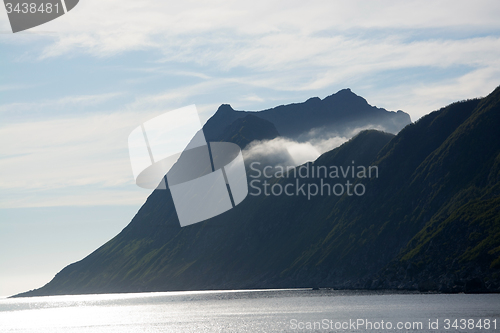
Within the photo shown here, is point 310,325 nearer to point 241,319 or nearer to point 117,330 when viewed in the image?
point 241,319

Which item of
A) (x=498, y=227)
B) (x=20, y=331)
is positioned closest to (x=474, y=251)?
(x=498, y=227)

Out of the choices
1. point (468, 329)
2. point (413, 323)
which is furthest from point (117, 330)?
point (468, 329)

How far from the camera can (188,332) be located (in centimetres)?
11556

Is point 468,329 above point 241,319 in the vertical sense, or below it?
above

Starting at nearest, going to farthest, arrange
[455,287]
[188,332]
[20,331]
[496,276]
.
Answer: [188,332] → [20,331] → [496,276] → [455,287]

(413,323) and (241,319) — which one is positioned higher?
(413,323)

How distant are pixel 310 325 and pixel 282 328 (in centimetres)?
596

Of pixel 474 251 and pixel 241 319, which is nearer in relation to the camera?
pixel 241 319

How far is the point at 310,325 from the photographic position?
106812 mm

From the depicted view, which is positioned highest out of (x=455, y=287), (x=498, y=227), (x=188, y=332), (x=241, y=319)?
(x=188, y=332)

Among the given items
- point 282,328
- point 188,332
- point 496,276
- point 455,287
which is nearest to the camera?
point 282,328

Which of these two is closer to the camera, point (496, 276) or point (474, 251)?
point (496, 276)

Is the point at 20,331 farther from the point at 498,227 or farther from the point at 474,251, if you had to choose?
the point at 498,227

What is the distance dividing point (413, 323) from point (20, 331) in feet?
361
